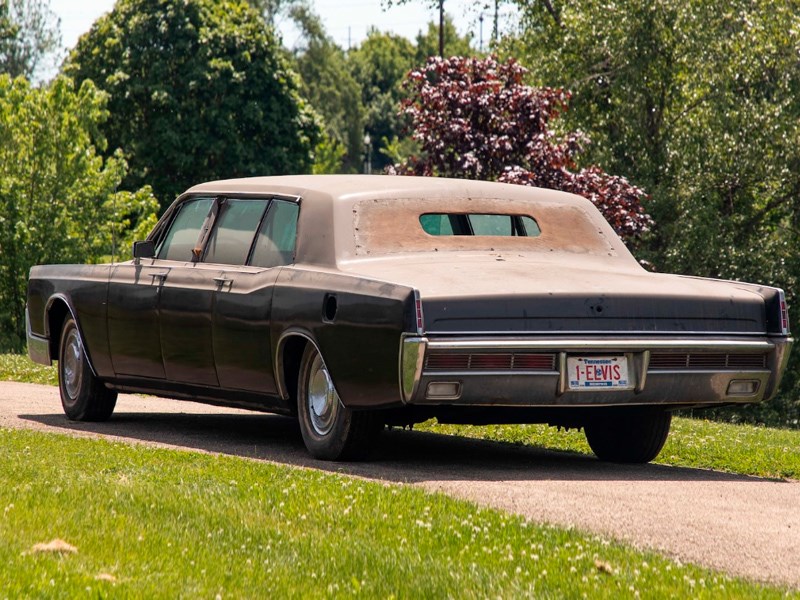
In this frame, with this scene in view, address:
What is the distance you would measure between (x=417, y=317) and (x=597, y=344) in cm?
108

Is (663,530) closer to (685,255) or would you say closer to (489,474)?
(489,474)

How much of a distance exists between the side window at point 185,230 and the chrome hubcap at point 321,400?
1855mm

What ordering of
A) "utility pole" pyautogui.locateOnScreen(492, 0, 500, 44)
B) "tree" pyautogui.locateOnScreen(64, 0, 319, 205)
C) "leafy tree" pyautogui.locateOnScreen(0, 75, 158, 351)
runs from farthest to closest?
"tree" pyautogui.locateOnScreen(64, 0, 319, 205) < "utility pole" pyautogui.locateOnScreen(492, 0, 500, 44) < "leafy tree" pyautogui.locateOnScreen(0, 75, 158, 351)

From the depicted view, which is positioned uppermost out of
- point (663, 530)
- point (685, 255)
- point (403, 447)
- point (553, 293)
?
point (553, 293)

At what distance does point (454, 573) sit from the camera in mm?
5582

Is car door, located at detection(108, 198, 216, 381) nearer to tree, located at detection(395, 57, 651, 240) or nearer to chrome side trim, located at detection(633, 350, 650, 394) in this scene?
chrome side trim, located at detection(633, 350, 650, 394)

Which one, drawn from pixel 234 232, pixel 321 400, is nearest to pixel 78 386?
pixel 234 232

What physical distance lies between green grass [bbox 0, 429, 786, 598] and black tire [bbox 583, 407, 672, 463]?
8.73 feet

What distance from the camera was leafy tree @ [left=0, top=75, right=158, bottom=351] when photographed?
30.5 metres

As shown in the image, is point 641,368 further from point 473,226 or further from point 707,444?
point 707,444

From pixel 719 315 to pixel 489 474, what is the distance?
5.33ft

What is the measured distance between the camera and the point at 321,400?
29.7ft

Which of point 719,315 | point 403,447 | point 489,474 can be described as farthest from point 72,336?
point 719,315

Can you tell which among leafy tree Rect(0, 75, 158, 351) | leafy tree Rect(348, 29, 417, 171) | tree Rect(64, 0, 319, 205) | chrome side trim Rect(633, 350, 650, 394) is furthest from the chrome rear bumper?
leafy tree Rect(348, 29, 417, 171)
